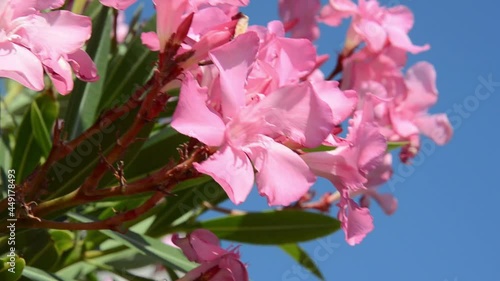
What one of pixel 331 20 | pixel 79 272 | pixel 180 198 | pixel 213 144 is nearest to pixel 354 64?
pixel 331 20

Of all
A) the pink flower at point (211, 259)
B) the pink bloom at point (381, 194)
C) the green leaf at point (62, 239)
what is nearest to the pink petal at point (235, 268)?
the pink flower at point (211, 259)

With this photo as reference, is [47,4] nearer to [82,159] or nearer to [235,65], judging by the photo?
[235,65]

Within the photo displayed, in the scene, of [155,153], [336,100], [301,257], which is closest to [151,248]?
[155,153]

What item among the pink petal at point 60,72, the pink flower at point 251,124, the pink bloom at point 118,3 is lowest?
the pink petal at point 60,72

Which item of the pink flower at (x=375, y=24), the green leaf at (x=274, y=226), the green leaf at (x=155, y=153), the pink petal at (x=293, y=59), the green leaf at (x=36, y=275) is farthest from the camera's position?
the pink flower at (x=375, y=24)

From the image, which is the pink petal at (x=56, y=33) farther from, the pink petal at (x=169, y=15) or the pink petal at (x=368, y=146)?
the pink petal at (x=368, y=146)

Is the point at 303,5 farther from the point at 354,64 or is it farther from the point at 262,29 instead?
the point at 262,29
